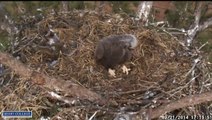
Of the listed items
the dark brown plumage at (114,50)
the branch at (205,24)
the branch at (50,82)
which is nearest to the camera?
the branch at (50,82)

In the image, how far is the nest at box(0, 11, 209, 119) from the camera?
12.3 ft

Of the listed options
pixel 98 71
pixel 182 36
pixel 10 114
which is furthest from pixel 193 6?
pixel 10 114

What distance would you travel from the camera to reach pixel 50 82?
3.51m

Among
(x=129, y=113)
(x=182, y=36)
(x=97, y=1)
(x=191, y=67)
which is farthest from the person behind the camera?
(x=97, y=1)

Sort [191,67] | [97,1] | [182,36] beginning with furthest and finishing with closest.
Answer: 1. [97,1]
2. [182,36]
3. [191,67]

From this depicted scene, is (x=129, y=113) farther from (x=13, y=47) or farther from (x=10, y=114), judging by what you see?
(x=13, y=47)

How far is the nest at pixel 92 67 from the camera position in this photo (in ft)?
12.3

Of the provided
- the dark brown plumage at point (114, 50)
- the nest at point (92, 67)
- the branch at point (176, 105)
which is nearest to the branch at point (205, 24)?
the nest at point (92, 67)

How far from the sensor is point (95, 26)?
15.9ft

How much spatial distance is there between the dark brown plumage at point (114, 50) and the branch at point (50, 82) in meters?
0.75

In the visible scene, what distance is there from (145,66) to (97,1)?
1180mm

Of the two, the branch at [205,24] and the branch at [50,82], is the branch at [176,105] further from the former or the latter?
the branch at [205,24]

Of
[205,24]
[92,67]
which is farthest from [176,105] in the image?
[205,24]

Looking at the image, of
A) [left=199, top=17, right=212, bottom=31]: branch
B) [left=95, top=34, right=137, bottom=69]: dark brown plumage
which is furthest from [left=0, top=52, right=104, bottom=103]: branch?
[left=199, top=17, right=212, bottom=31]: branch
